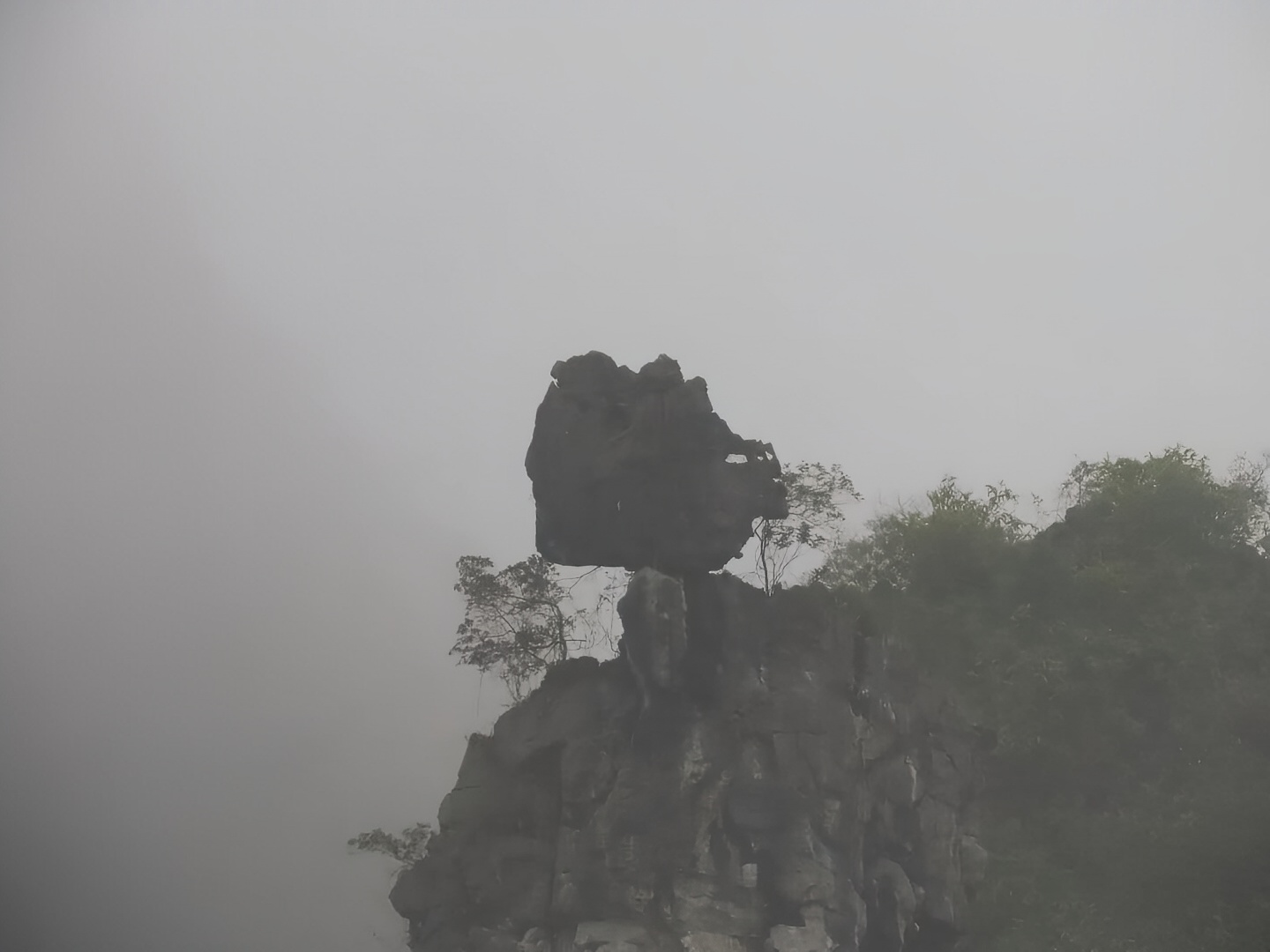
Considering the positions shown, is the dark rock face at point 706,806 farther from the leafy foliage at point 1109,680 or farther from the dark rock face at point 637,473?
the leafy foliage at point 1109,680

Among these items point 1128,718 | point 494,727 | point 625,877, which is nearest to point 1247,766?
point 1128,718

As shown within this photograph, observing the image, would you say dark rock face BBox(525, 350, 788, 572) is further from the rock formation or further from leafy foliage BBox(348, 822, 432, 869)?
leafy foliage BBox(348, 822, 432, 869)

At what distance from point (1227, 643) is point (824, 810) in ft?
21.3

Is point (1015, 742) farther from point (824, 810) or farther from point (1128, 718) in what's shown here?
point (824, 810)

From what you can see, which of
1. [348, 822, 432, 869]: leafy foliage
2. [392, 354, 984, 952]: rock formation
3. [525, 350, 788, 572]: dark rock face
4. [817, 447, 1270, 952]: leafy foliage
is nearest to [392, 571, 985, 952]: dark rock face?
[392, 354, 984, 952]: rock formation

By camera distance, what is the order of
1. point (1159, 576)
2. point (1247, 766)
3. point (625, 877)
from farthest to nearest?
1. point (1159, 576)
2. point (1247, 766)
3. point (625, 877)

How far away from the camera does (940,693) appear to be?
12.4 meters

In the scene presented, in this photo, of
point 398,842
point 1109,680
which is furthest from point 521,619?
point 1109,680

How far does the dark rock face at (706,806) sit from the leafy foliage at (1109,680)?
133cm

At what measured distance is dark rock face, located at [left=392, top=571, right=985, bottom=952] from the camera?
32.8 ft

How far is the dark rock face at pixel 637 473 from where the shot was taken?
11422 millimetres

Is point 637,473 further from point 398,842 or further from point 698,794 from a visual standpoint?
point 398,842

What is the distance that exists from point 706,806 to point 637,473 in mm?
3769

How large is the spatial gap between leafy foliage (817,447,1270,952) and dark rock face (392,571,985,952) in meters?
1.33
